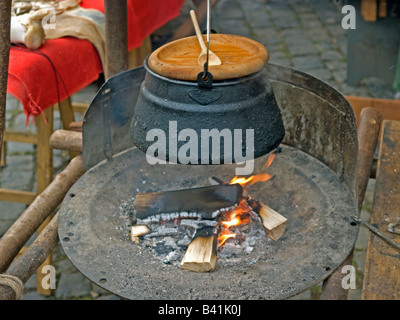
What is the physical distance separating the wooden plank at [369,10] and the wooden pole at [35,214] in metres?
3.42

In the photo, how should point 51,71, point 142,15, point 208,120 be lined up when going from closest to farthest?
1. point 208,120
2. point 51,71
3. point 142,15

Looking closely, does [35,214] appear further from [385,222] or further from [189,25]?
[189,25]

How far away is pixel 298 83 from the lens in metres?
2.78

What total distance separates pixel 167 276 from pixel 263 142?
2.06 ft

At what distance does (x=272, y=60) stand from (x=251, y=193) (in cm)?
346

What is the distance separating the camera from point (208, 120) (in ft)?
6.55

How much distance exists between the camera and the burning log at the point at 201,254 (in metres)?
2.23

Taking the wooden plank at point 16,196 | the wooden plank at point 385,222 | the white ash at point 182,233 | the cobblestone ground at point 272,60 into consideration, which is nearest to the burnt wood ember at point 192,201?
the white ash at point 182,233

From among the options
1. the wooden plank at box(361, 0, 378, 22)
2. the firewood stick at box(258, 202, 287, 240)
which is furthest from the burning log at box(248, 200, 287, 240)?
the wooden plank at box(361, 0, 378, 22)

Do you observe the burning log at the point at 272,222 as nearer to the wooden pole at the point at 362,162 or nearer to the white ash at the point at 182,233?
the white ash at the point at 182,233

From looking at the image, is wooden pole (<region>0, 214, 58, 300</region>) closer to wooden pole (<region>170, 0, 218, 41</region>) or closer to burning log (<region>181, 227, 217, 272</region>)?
burning log (<region>181, 227, 217, 272</region>)

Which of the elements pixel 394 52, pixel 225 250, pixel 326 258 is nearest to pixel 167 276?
pixel 225 250

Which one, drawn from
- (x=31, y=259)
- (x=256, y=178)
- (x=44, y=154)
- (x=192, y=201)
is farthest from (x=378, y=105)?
(x=31, y=259)

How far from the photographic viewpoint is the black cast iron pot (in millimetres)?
1994
